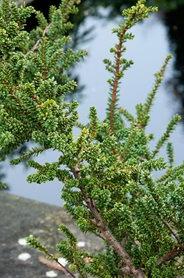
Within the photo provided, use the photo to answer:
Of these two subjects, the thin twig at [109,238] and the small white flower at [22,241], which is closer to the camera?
the thin twig at [109,238]

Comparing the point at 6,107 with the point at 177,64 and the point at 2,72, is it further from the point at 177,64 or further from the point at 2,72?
the point at 177,64

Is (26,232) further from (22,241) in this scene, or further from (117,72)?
(117,72)

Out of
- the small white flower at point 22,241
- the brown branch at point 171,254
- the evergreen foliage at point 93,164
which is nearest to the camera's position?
the evergreen foliage at point 93,164

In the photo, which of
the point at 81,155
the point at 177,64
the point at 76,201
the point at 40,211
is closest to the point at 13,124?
the point at 81,155

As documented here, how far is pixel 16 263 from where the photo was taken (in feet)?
13.8

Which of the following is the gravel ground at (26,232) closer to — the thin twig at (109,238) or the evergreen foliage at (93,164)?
the evergreen foliage at (93,164)

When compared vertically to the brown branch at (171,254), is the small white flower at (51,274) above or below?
above

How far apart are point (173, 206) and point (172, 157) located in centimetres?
78

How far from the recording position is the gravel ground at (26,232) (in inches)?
163

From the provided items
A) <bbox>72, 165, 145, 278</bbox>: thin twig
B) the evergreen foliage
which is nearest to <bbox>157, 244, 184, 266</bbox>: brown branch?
the evergreen foliage

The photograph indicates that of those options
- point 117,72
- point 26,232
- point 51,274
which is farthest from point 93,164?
point 26,232

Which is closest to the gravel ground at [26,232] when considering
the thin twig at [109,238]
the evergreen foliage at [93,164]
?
the evergreen foliage at [93,164]

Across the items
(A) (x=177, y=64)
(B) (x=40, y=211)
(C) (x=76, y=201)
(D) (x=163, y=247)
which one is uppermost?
(A) (x=177, y=64)

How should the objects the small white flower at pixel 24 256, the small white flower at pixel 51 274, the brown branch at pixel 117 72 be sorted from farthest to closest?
the small white flower at pixel 24 256 < the small white flower at pixel 51 274 < the brown branch at pixel 117 72
